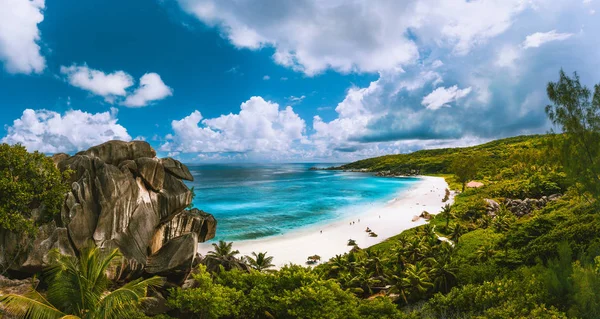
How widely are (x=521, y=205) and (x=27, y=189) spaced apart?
66.1 meters

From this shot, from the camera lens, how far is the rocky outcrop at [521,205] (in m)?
49.1

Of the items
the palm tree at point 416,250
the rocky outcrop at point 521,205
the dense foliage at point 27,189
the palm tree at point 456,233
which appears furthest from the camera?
the rocky outcrop at point 521,205

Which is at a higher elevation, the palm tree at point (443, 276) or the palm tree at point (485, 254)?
the palm tree at point (485, 254)

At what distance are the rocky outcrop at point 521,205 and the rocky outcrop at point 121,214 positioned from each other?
51195 millimetres

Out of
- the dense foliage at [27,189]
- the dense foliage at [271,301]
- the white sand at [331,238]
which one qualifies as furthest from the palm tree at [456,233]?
the dense foliage at [27,189]

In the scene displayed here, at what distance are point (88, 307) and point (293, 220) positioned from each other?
56363 mm

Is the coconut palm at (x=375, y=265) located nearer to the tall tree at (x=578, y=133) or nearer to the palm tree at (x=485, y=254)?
the palm tree at (x=485, y=254)

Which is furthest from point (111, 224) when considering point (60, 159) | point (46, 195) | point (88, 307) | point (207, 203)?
point (207, 203)

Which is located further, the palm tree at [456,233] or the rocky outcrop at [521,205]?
the rocky outcrop at [521,205]

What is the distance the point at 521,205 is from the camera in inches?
2016

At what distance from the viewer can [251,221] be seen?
6656 cm

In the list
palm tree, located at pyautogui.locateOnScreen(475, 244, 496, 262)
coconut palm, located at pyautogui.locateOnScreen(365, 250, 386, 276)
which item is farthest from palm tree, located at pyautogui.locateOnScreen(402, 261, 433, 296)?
palm tree, located at pyautogui.locateOnScreen(475, 244, 496, 262)

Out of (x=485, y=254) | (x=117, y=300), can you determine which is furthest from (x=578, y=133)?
(x=117, y=300)

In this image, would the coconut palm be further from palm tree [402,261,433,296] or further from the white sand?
the white sand
